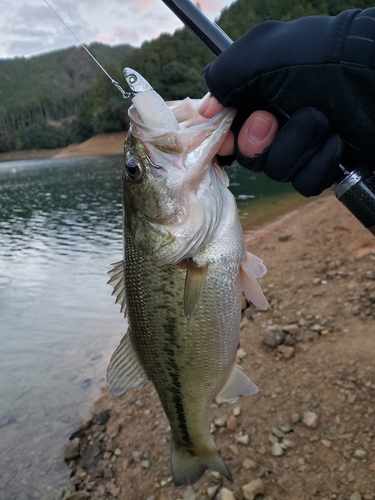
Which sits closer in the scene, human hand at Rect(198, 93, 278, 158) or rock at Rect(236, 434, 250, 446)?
human hand at Rect(198, 93, 278, 158)

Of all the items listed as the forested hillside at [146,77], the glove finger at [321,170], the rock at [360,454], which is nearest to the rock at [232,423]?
the rock at [360,454]

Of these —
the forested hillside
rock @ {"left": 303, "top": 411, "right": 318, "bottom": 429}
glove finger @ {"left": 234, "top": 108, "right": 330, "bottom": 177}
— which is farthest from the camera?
the forested hillside

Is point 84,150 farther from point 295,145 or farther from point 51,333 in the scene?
point 295,145

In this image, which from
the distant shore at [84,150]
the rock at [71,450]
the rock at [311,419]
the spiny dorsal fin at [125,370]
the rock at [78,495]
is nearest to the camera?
the spiny dorsal fin at [125,370]

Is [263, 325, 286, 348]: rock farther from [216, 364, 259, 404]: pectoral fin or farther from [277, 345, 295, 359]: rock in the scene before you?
[216, 364, 259, 404]: pectoral fin

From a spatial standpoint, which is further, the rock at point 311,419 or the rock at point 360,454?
the rock at point 311,419

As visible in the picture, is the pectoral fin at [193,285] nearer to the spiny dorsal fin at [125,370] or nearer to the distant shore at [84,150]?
the spiny dorsal fin at [125,370]

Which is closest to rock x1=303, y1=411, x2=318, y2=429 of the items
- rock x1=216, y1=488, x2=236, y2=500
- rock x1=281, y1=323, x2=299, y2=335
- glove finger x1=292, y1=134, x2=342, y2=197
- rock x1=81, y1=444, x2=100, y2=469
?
rock x1=216, y1=488, x2=236, y2=500
